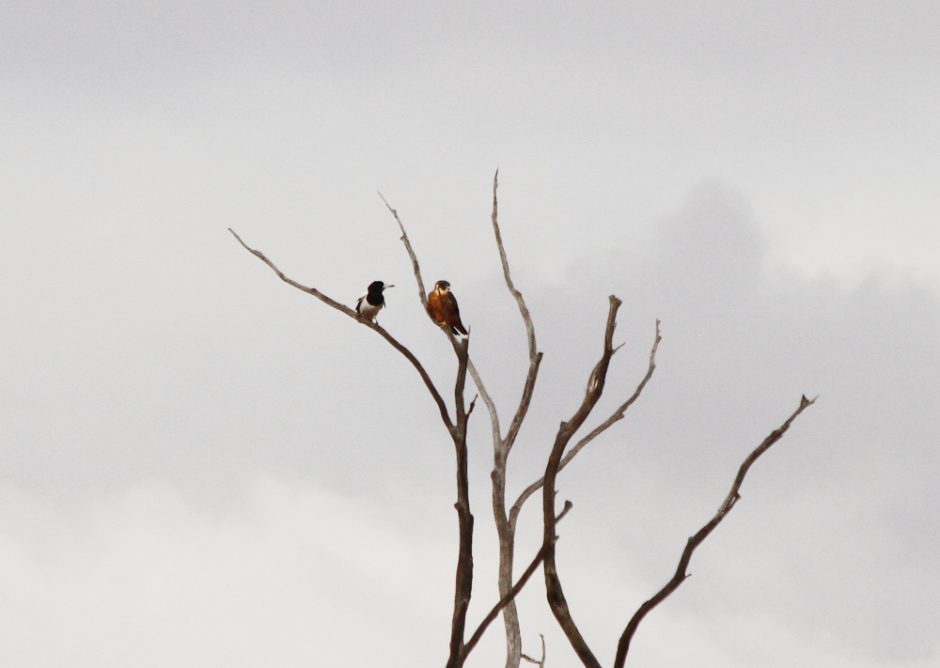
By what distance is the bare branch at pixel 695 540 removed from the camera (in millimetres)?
7098

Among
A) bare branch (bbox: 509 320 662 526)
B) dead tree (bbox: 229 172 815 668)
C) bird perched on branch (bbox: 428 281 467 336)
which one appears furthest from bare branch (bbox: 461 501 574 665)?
bird perched on branch (bbox: 428 281 467 336)

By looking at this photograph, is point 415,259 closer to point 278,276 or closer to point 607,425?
point 278,276

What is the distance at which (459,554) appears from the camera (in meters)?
8.52

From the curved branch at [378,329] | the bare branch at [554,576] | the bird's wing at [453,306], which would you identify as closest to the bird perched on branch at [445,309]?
the bird's wing at [453,306]

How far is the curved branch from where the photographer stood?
401 inches

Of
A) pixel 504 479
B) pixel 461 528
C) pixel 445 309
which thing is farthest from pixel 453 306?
pixel 461 528

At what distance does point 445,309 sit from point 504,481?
284 cm

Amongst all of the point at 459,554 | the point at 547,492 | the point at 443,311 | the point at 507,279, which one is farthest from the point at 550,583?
the point at 443,311

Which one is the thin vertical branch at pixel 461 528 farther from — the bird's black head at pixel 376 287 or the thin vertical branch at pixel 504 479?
the bird's black head at pixel 376 287

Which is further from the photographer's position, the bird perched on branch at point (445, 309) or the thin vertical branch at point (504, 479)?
the bird perched on branch at point (445, 309)

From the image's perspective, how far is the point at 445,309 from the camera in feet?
45.6

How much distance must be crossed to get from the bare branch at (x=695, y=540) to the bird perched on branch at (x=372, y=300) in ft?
23.3

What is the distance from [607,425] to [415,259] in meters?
2.70

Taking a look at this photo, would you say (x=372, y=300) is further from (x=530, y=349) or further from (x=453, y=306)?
(x=530, y=349)
